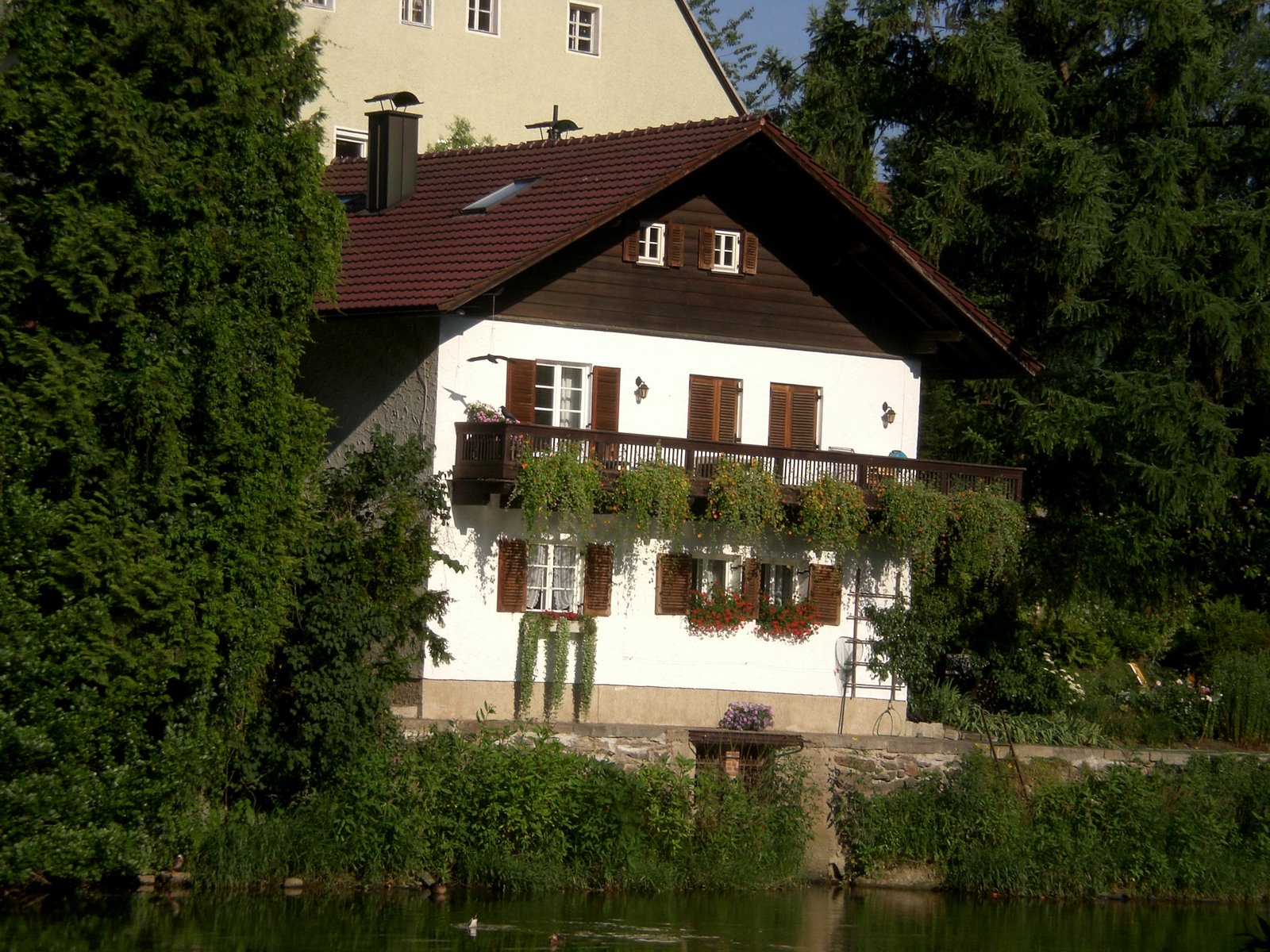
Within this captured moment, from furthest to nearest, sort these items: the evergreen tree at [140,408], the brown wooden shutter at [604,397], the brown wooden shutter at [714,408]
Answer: the brown wooden shutter at [714,408] < the brown wooden shutter at [604,397] < the evergreen tree at [140,408]

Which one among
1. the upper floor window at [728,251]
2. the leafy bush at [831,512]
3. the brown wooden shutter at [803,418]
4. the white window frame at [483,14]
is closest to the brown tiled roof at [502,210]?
the upper floor window at [728,251]

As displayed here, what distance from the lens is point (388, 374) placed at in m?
27.3

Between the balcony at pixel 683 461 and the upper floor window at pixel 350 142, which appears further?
the upper floor window at pixel 350 142

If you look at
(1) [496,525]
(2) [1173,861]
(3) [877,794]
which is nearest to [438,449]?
(1) [496,525]

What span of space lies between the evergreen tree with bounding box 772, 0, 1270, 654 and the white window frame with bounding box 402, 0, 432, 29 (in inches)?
314

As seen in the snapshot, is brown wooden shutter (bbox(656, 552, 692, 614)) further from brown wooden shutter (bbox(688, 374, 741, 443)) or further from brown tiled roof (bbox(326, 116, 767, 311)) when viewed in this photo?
brown tiled roof (bbox(326, 116, 767, 311))

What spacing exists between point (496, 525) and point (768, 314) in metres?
5.30

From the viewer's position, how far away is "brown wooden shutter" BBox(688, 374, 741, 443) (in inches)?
1122

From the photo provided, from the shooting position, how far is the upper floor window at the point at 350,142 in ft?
123

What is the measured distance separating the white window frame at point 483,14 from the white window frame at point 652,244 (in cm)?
1273

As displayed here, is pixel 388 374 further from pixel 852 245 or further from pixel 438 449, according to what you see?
pixel 852 245

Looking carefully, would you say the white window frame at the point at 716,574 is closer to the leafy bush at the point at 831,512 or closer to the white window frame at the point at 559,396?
the leafy bush at the point at 831,512

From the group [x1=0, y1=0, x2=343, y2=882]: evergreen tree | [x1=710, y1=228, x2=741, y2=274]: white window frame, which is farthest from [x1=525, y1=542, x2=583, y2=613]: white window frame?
[x1=710, y1=228, x2=741, y2=274]: white window frame

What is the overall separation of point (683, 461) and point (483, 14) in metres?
16.1
